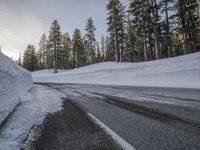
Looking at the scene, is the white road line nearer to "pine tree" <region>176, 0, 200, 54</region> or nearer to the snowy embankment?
the snowy embankment

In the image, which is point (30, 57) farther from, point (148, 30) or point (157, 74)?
point (157, 74)

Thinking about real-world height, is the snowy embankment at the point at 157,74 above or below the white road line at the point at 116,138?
above

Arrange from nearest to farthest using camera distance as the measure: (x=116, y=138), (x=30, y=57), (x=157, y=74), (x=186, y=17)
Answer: (x=116, y=138)
(x=157, y=74)
(x=186, y=17)
(x=30, y=57)

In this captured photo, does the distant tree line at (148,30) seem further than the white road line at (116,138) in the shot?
Yes

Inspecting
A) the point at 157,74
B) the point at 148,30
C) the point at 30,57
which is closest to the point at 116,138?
the point at 157,74

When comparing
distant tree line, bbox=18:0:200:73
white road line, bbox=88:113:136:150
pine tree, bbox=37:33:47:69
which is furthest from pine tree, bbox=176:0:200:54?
pine tree, bbox=37:33:47:69

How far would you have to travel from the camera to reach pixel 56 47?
54812 mm

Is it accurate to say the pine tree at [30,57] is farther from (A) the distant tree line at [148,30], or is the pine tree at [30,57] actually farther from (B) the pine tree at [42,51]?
(A) the distant tree line at [148,30]

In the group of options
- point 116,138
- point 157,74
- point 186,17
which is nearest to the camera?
point 116,138


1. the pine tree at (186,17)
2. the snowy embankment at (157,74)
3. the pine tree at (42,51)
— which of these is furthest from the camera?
the pine tree at (42,51)

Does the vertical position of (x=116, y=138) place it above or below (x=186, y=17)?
below

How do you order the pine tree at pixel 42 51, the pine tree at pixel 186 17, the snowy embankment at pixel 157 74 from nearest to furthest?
the snowy embankment at pixel 157 74 → the pine tree at pixel 186 17 → the pine tree at pixel 42 51

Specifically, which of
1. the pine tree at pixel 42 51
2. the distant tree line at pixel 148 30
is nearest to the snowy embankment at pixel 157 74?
the distant tree line at pixel 148 30

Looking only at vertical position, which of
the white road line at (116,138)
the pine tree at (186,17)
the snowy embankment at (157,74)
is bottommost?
the white road line at (116,138)
